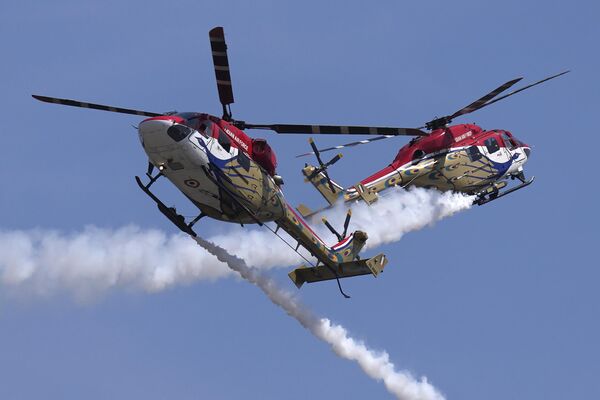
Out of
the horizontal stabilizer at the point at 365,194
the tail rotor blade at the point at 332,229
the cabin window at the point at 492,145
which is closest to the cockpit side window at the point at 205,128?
the tail rotor blade at the point at 332,229

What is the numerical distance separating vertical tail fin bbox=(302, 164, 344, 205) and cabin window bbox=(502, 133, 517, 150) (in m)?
8.95

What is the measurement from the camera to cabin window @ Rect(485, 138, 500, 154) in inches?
2117

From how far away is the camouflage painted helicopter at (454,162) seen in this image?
169ft

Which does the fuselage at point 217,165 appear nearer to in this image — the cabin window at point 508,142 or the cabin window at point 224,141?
the cabin window at point 224,141

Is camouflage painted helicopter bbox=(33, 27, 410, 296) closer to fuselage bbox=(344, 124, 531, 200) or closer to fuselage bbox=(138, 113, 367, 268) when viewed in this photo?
fuselage bbox=(138, 113, 367, 268)

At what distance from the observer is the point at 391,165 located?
5244 cm

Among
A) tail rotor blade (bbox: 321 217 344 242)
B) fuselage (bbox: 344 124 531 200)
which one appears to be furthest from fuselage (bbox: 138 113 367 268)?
fuselage (bbox: 344 124 531 200)

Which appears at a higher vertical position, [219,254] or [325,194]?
[325,194]

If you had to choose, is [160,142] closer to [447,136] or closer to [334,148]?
[334,148]

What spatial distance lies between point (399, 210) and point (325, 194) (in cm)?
408

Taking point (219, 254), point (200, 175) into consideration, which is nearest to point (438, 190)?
point (219, 254)

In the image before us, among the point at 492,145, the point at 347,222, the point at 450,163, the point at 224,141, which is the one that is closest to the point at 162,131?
the point at 224,141

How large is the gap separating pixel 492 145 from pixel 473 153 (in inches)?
49.5

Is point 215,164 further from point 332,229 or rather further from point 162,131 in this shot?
point 332,229
